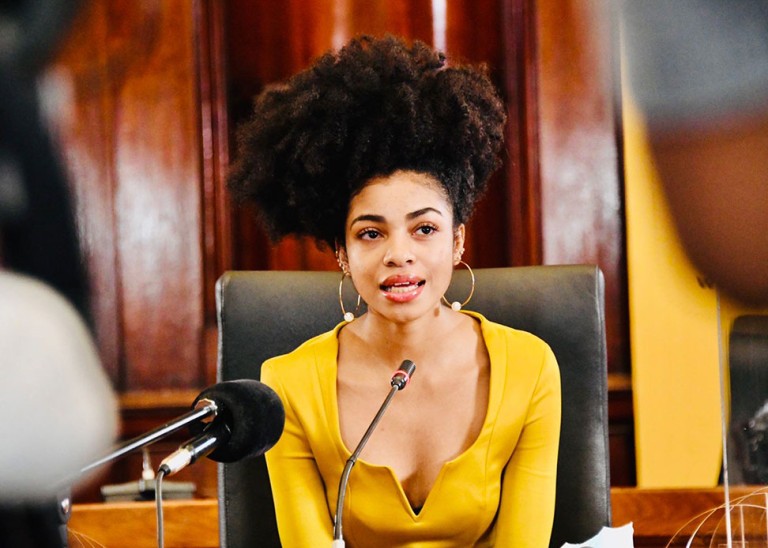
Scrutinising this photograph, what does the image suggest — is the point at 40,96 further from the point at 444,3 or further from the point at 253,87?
the point at 444,3

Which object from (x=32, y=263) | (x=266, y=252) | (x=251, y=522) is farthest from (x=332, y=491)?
(x=266, y=252)

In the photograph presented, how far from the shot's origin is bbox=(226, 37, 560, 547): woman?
147 centimetres

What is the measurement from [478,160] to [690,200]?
0.79 m

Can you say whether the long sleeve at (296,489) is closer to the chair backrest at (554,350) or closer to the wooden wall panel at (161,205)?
the chair backrest at (554,350)

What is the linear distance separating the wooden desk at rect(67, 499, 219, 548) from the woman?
2.21ft

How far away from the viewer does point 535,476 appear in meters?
1.51

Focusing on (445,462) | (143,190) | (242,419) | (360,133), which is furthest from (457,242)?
(143,190)

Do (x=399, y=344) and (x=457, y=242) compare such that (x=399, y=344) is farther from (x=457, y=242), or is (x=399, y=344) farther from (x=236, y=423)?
(x=236, y=423)

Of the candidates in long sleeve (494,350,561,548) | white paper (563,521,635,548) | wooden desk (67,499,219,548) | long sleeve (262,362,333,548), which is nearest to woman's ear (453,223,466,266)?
long sleeve (494,350,561,548)

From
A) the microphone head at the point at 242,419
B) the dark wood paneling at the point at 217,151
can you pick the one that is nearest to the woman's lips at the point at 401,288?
the microphone head at the point at 242,419

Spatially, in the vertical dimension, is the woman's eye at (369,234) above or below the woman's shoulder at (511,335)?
above

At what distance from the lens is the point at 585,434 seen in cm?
163

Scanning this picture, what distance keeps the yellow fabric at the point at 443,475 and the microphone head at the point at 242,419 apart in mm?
672

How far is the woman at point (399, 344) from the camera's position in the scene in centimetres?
147
